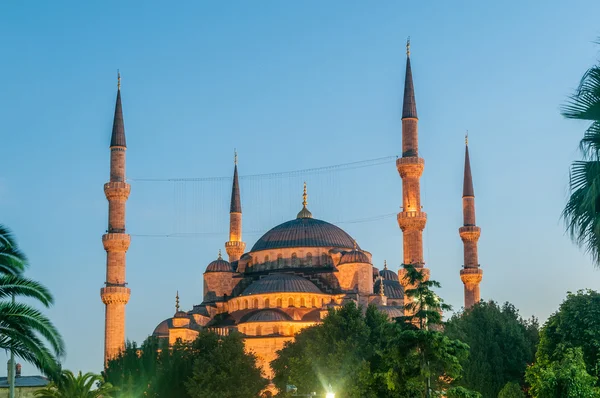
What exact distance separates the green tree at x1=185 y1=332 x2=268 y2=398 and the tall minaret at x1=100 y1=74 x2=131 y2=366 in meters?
9.07

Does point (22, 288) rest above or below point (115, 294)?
below

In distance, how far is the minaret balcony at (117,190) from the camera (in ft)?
184

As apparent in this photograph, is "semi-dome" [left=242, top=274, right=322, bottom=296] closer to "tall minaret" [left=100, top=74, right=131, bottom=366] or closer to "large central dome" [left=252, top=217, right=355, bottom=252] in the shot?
"large central dome" [left=252, top=217, right=355, bottom=252]

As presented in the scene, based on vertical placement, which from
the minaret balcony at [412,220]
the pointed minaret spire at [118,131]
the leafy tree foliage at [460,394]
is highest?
the pointed minaret spire at [118,131]

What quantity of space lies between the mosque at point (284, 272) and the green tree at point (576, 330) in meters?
17.8

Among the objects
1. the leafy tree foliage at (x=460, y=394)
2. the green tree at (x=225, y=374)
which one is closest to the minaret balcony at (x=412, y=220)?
the green tree at (x=225, y=374)

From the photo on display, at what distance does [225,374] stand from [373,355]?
7568 millimetres

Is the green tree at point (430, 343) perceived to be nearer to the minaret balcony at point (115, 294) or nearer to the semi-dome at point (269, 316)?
the semi-dome at point (269, 316)

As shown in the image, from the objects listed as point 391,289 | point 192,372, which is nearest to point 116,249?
point 192,372

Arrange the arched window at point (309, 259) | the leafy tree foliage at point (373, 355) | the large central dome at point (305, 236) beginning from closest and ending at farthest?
the leafy tree foliage at point (373, 355) → the arched window at point (309, 259) → the large central dome at point (305, 236)

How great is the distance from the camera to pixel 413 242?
53938 mm

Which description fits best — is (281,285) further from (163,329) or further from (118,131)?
(118,131)

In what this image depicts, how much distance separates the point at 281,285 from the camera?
192 feet

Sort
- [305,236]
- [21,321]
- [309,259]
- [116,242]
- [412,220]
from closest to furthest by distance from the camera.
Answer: [21,321], [412,220], [116,242], [309,259], [305,236]
